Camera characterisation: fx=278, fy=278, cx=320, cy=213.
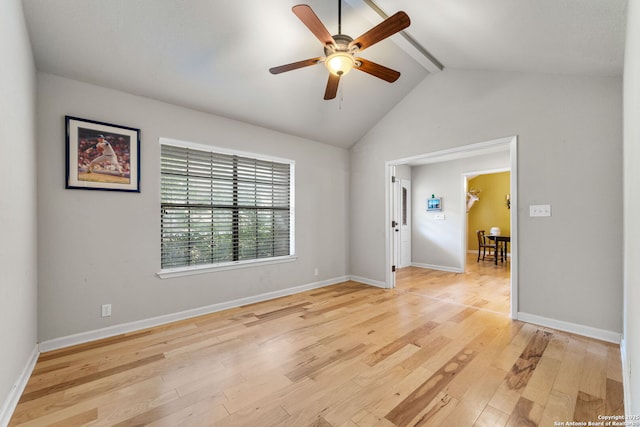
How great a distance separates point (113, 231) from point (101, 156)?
0.75m

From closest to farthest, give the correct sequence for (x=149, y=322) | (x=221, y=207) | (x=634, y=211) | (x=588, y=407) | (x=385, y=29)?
1. (x=634, y=211)
2. (x=588, y=407)
3. (x=385, y=29)
4. (x=149, y=322)
5. (x=221, y=207)

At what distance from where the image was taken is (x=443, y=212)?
20.4ft

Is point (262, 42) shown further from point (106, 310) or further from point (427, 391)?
point (427, 391)

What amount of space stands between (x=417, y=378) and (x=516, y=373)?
0.77 m

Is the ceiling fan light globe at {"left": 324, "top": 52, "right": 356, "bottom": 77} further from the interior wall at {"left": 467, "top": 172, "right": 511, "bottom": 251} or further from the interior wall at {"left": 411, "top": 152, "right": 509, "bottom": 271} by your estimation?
the interior wall at {"left": 467, "top": 172, "right": 511, "bottom": 251}

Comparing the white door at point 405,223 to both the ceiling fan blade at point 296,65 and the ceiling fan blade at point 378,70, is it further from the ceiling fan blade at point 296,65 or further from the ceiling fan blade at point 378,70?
the ceiling fan blade at point 296,65

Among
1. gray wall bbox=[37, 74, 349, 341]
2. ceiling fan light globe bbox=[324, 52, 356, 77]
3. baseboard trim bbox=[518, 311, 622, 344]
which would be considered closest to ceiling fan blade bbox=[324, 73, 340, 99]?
ceiling fan light globe bbox=[324, 52, 356, 77]

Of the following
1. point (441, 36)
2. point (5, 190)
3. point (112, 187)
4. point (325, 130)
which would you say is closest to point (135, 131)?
point (112, 187)

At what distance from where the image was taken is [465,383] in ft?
6.49

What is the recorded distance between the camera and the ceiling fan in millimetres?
1896

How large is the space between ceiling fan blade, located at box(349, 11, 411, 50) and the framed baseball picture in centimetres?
244

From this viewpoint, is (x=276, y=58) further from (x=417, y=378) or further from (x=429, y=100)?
(x=417, y=378)

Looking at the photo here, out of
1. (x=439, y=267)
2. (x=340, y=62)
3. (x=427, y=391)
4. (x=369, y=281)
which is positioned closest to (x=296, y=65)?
(x=340, y=62)

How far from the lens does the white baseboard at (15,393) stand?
1592 mm
